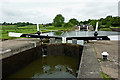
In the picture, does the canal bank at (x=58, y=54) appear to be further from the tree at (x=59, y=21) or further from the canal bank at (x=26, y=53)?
the tree at (x=59, y=21)

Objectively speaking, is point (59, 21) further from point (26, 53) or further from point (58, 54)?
point (26, 53)

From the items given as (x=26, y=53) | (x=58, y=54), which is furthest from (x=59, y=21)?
(x=26, y=53)

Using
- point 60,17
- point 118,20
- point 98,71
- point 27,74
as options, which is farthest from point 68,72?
point 60,17

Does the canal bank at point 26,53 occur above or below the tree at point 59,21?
below

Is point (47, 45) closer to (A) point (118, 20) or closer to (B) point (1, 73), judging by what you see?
(B) point (1, 73)

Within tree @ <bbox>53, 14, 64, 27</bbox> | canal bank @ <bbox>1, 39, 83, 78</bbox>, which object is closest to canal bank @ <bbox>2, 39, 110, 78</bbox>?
canal bank @ <bbox>1, 39, 83, 78</bbox>

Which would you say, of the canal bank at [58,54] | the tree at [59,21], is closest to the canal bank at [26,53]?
the canal bank at [58,54]

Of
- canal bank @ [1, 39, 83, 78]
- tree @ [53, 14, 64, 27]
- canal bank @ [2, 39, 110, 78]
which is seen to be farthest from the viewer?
tree @ [53, 14, 64, 27]

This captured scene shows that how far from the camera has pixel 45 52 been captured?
11.5 m

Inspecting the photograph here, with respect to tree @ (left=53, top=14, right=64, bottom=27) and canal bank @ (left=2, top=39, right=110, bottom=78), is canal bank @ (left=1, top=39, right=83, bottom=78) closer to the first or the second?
canal bank @ (left=2, top=39, right=110, bottom=78)

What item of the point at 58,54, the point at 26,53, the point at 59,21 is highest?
the point at 59,21

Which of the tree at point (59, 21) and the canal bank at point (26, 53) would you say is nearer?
the canal bank at point (26, 53)

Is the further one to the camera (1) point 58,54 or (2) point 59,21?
(2) point 59,21

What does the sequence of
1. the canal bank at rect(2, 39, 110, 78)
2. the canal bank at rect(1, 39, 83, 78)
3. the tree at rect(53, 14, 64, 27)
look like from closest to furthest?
the canal bank at rect(2, 39, 110, 78) → the canal bank at rect(1, 39, 83, 78) → the tree at rect(53, 14, 64, 27)
